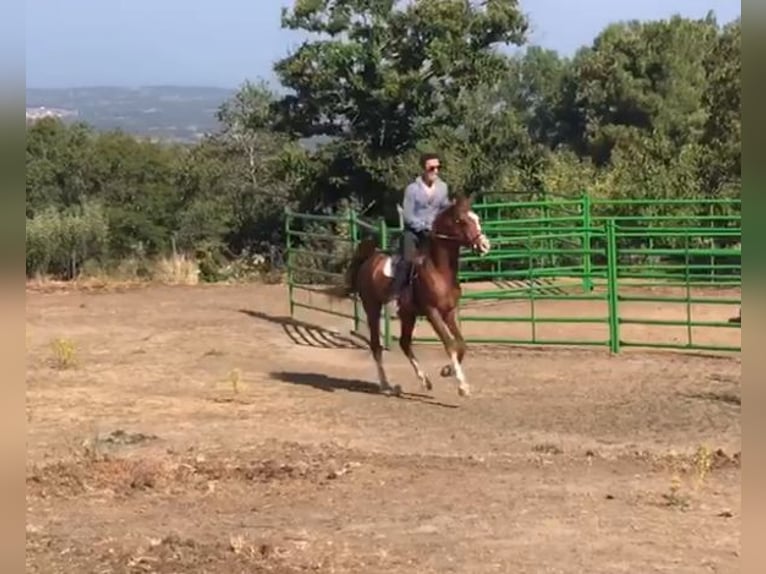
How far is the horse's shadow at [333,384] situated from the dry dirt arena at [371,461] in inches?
1.4

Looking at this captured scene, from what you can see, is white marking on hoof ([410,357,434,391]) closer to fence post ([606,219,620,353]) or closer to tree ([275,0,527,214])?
fence post ([606,219,620,353])

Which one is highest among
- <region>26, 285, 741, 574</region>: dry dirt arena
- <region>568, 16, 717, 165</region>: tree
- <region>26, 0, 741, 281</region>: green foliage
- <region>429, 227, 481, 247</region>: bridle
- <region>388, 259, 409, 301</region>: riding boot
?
<region>568, 16, 717, 165</region>: tree

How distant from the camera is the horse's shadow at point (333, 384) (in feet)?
32.8

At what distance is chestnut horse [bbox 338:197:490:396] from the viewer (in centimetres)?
930

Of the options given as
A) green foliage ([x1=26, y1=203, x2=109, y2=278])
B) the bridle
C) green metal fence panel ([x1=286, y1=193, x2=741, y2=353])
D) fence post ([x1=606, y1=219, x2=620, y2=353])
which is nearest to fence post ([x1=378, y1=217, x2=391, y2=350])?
green metal fence panel ([x1=286, y1=193, x2=741, y2=353])

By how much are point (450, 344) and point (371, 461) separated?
2.28 m

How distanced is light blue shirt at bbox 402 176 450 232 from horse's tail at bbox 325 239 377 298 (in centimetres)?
103

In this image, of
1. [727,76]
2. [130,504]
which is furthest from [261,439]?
[727,76]

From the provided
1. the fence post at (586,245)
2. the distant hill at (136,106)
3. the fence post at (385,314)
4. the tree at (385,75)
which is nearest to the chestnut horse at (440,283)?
the fence post at (385,314)

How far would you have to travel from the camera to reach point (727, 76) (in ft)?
70.6

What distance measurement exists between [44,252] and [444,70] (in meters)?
9.03

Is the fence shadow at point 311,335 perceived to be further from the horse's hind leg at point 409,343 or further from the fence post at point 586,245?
the fence post at point 586,245

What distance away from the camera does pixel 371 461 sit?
7.42 metres

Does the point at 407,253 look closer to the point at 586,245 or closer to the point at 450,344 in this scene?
the point at 450,344
